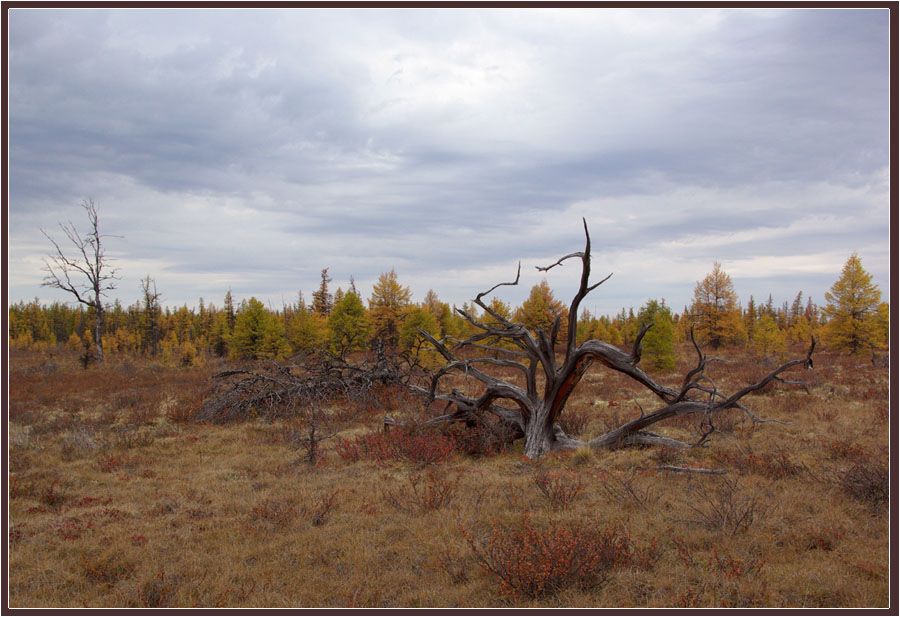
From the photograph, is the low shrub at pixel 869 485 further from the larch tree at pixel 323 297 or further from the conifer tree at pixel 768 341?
the larch tree at pixel 323 297

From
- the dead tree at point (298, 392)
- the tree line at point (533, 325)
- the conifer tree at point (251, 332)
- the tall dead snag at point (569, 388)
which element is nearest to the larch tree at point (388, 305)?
the tree line at point (533, 325)

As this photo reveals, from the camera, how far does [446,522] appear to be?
20.0 ft

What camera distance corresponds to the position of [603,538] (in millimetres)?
5078

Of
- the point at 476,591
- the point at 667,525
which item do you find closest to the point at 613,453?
the point at 667,525

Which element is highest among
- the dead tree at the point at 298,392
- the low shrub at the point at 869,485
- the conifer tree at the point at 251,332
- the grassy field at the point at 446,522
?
the conifer tree at the point at 251,332

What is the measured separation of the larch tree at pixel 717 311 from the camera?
4366cm

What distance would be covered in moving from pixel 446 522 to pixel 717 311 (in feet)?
149

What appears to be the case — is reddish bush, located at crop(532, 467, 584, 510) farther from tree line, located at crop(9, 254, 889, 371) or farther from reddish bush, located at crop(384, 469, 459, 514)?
tree line, located at crop(9, 254, 889, 371)

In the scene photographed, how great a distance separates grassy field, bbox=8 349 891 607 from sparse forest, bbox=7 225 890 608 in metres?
0.03

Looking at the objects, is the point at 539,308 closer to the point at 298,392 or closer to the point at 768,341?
the point at 768,341

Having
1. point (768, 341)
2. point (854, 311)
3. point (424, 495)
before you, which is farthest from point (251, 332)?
point (854, 311)

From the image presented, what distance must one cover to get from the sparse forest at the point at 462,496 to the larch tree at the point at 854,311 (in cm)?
2016

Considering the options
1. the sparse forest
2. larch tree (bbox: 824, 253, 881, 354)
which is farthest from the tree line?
the sparse forest

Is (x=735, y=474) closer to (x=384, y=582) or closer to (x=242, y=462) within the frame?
(x=384, y=582)
